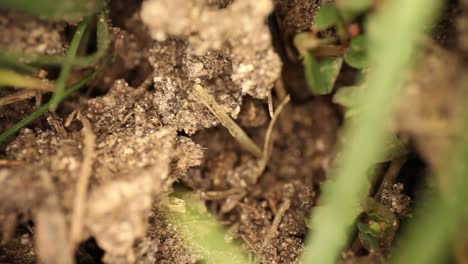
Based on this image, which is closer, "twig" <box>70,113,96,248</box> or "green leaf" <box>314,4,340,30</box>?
"twig" <box>70,113,96,248</box>

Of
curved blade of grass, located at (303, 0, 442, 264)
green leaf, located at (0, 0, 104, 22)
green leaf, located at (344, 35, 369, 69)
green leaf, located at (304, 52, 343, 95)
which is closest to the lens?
curved blade of grass, located at (303, 0, 442, 264)

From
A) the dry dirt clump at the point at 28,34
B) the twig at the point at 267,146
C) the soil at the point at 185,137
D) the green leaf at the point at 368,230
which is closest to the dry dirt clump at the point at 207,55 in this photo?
the soil at the point at 185,137

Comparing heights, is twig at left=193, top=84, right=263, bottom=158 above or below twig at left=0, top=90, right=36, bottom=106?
below

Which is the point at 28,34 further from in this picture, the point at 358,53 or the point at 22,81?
the point at 358,53

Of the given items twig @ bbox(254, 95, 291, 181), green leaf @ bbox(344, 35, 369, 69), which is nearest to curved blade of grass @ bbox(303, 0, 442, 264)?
green leaf @ bbox(344, 35, 369, 69)

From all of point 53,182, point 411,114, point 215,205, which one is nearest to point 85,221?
point 53,182

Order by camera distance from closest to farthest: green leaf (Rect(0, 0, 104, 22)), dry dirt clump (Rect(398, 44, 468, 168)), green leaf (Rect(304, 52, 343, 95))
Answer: dry dirt clump (Rect(398, 44, 468, 168)) < green leaf (Rect(0, 0, 104, 22)) < green leaf (Rect(304, 52, 343, 95))

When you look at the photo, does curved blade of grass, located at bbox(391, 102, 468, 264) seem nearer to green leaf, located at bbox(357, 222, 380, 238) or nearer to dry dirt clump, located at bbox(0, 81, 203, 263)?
green leaf, located at bbox(357, 222, 380, 238)

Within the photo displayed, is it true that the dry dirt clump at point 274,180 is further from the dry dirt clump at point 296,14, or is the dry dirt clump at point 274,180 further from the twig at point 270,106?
the dry dirt clump at point 296,14
